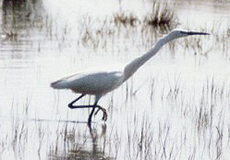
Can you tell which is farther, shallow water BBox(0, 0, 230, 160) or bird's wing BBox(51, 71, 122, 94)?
bird's wing BBox(51, 71, 122, 94)

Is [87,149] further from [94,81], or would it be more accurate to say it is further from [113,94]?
[113,94]

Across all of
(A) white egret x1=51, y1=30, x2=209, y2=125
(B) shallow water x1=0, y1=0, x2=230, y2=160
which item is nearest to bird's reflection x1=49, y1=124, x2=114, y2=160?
(B) shallow water x1=0, y1=0, x2=230, y2=160

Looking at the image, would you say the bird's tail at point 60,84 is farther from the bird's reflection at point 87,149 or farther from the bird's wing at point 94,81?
the bird's reflection at point 87,149

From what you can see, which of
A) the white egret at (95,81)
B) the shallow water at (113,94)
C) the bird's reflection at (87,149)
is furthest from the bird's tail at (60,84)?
the bird's reflection at (87,149)

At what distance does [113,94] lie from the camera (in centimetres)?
1130

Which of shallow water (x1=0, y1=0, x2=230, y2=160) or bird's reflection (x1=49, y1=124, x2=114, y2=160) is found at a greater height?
shallow water (x1=0, y1=0, x2=230, y2=160)

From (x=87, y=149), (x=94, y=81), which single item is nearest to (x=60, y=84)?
(x=94, y=81)

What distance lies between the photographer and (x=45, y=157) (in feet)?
26.3

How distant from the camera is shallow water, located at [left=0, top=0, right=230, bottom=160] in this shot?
28.0 ft

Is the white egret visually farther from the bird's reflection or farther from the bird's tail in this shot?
the bird's reflection

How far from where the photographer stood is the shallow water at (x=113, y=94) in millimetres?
8547

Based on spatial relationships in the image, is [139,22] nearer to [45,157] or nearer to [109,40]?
[109,40]

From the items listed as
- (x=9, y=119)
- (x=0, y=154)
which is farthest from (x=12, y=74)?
(x=0, y=154)

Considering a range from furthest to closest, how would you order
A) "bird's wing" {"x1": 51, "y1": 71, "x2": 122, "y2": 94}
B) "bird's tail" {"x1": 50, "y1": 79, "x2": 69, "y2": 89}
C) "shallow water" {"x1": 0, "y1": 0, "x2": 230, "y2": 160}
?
"bird's wing" {"x1": 51, "y1": 71, "x2": 122, "y2": 94} < "bird's tail" {"x1": 50, "y1": 79, "x2": 69, "y2": 89} < "shallow water" {"x1": 0, "y1": 0, "x2": 230, "y2": 160}
